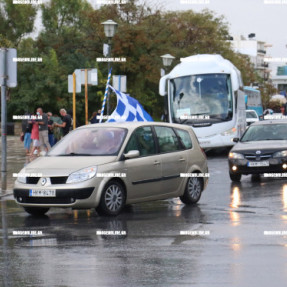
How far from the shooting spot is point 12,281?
864cm

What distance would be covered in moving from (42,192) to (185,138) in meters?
3.57

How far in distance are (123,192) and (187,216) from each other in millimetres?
1092

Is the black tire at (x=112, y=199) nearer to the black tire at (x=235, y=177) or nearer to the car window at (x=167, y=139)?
the car window at (x=167, y=139)

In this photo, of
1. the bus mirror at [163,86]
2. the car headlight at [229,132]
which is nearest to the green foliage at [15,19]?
the bus mirror at [163,86]

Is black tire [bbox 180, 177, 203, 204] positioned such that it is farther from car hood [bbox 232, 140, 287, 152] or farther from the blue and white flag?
the blue and white flag

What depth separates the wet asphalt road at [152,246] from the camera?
8.84 meters

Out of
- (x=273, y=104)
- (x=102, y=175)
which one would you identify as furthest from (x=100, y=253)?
(x=273, y=104)

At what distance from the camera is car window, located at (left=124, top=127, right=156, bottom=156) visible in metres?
15.5

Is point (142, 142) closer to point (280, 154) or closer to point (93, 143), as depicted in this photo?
point (93, 143)

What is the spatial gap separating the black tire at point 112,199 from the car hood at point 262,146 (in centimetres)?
822

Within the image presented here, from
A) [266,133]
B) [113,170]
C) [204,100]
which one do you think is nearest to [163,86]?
[204,100]

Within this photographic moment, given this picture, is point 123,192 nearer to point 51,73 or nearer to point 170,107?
point 170,107

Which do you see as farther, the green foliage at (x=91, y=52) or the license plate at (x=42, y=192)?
the green foliage at (x=91, y=52)

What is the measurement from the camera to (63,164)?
14.7 metres
